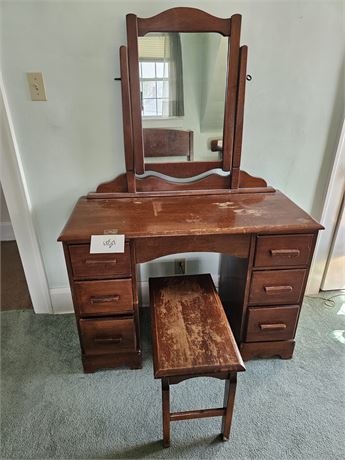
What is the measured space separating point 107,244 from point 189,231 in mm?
313

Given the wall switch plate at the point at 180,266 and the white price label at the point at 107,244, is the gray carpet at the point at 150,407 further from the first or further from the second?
the white price label at the point at 107,244

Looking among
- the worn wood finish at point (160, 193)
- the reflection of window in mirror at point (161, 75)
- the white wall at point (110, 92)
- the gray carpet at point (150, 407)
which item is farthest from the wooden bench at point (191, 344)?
the reflection of window in mirror at point (161, 75)

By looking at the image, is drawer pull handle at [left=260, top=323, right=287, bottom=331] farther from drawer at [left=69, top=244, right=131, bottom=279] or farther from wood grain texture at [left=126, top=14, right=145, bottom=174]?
wood grain texture at [left=126, top=14, right=145, bottom=174]

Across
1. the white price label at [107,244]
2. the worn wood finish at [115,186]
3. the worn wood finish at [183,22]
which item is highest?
the worn wood finish at [183,22]

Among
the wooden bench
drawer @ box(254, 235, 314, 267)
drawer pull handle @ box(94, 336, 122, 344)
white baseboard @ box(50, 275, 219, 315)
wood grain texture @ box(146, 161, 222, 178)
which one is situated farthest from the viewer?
white baseboard @ box(50, 275, 219, 315)

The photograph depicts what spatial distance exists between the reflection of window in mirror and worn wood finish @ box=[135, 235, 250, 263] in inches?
23.5

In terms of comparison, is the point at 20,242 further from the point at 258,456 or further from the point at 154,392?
the point at 258,456

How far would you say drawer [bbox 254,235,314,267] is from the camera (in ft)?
3.83

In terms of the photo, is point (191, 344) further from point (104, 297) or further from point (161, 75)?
point (161, 75)

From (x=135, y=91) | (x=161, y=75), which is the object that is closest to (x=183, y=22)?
(x=161, y=75)

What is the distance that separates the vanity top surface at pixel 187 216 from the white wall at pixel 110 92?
216mm

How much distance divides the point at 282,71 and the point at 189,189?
0.71m

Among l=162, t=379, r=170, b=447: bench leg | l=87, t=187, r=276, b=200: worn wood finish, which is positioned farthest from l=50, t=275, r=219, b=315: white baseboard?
l=162, t=379, r=170, b=447: bench leg

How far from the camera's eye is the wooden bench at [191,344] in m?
0.95
